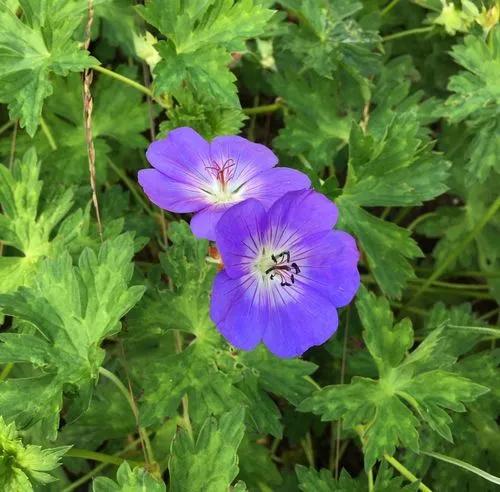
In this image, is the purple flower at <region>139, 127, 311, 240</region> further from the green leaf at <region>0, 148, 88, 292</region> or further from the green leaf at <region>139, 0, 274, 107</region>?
the green leaf at <region>0, 148, 88, 292</region>

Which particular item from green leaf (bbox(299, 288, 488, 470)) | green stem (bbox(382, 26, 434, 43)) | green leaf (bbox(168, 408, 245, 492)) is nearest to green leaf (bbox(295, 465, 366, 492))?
green leaf (bbox(299, 288, 488, 470))

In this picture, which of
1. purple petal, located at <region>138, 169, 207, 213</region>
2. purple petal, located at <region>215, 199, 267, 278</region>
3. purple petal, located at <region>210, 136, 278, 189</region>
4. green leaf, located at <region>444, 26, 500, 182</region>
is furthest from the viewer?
green leaf, located at <region>444, 26, 500, 182</region>

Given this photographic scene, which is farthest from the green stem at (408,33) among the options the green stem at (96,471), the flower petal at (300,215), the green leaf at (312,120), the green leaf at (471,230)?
the green stem at (96,471)

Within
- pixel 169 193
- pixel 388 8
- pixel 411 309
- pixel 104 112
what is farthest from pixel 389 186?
pixel 104 112

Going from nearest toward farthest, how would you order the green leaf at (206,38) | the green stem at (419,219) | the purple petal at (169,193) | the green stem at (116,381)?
the purple petal at (169,193) < the green stem at (116,381) < the green leaf at (206,38) < the green stem at (419,219)

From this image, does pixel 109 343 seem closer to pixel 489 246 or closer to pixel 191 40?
pixel 191 40

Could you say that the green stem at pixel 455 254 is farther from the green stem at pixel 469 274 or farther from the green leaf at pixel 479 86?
the green leaf at pixel 479 86
